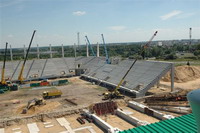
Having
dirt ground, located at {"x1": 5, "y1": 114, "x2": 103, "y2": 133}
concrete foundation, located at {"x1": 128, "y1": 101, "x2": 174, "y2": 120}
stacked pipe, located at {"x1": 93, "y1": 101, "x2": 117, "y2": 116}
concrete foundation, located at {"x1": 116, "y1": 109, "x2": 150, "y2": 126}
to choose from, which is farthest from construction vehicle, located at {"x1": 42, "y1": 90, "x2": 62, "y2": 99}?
concrete foundation, located at {"x1": 116, "y1": 109, "x2": 150, "y2": 126}

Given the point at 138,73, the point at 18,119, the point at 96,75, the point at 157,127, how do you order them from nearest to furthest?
the point at 157,127, the point at 18,119, the point at 138,73, the point at 96,75

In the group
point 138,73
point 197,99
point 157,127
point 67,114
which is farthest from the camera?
point 138,73

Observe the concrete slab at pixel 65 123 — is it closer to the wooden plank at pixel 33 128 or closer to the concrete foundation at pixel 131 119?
the wooden plank at pixel 33 128

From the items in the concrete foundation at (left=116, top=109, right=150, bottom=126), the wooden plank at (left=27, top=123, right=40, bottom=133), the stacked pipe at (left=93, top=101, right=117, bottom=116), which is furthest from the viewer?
the stacked pipe at (left=93, top=101, right=117, bottom=116)

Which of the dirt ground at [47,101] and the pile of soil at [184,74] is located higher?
the pile of soil at [184,74]

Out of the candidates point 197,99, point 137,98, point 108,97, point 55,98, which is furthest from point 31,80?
point 197,99

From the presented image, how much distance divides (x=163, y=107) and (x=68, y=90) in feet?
69.8

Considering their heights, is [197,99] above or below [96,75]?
above

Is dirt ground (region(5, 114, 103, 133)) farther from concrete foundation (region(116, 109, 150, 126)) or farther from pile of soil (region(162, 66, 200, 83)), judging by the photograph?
pile of soil (region(162, 66, 200, 83))

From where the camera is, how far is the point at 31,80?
5591cm

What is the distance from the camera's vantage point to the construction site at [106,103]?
878 inches

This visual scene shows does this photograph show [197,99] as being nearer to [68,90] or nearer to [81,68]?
[68,90]

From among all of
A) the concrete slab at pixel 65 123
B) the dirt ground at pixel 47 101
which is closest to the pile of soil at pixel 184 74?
the dirt ground at pixel 47 101

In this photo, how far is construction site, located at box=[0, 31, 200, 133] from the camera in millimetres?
22297
